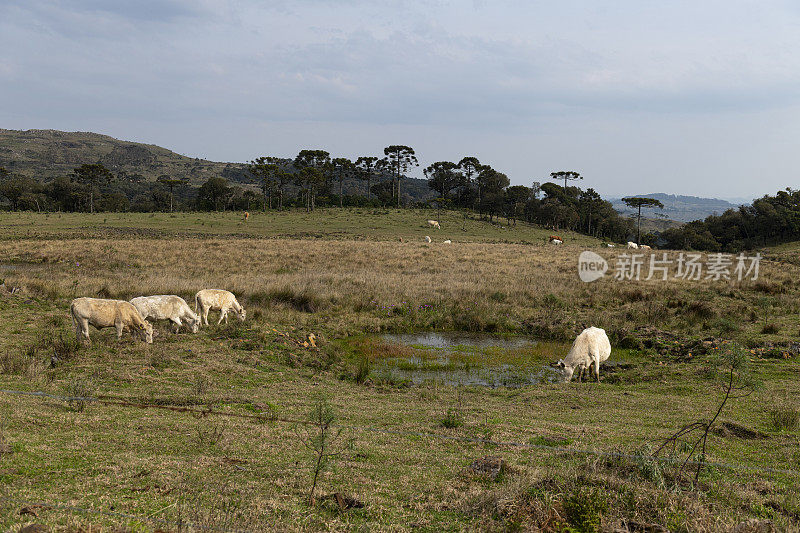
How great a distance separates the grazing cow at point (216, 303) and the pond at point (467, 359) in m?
5.68

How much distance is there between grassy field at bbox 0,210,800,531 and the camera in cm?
461

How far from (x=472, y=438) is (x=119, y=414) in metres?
5.52

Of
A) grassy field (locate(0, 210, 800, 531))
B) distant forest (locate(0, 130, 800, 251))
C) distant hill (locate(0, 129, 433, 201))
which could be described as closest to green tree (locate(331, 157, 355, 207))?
distant forest (locate(0, 130, 800, 251))

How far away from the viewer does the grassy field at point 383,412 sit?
15.1 ft

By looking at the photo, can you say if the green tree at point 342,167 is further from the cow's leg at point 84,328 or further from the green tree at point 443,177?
the cow's leg at point 84,328

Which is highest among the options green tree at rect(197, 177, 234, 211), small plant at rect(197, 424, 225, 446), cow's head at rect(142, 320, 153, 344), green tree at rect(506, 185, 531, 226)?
green tree at rect(506, 185, 531, 226)

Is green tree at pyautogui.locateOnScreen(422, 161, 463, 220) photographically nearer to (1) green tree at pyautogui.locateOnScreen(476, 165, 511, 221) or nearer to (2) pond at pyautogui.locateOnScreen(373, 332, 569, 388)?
(1) green tree at pyautogui.locateOnScreen(476, 165, 511, 221)

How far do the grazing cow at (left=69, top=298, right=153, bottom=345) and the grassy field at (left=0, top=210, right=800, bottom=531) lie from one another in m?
0.49

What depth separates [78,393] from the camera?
317 inches

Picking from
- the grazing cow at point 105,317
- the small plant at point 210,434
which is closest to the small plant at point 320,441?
the small plant at point 210,434

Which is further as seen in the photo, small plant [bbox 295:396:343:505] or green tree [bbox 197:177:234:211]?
green tree [bbox 197:177:234:211]

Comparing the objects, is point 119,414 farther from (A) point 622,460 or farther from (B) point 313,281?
(B) point 313,281

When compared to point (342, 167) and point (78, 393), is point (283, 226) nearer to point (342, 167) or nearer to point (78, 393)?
point (342, 167)

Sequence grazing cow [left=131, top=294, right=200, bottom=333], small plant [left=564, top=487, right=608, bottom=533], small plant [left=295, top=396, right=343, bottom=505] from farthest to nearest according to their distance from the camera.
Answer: grazing cow [left=131, top=294, right=200, bottom=333] → small plant [left=295, top=396, right=343, bottom=505] → small plant [left=564, top=487, right=608, bottom=533]
